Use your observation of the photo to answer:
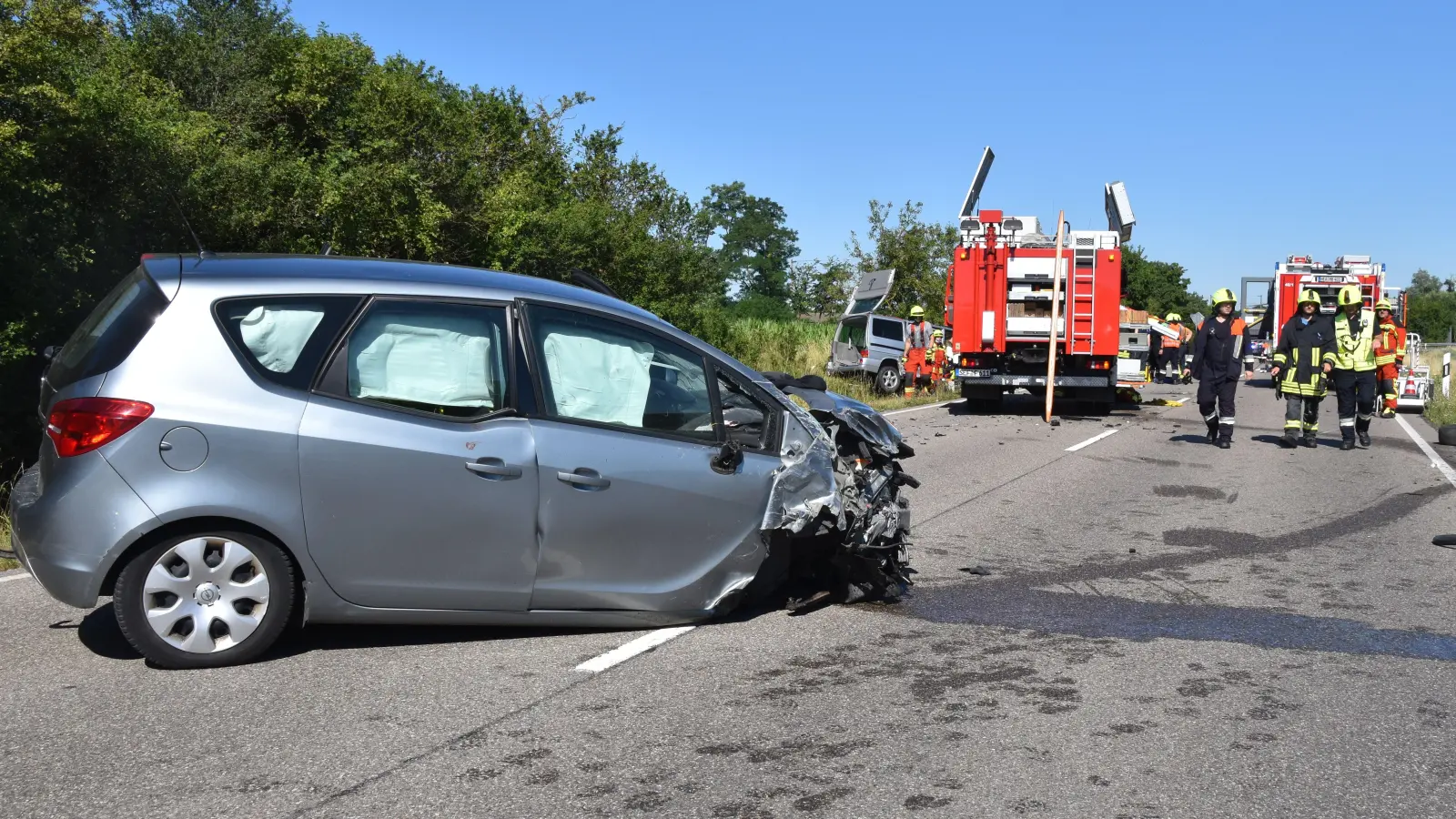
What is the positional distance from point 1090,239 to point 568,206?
486 inches

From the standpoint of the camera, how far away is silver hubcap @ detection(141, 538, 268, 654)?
490 cm

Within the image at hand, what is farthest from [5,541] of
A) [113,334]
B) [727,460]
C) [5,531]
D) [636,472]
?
[727,460]

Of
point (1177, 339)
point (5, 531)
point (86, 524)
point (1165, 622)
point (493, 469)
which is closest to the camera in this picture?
point (86, 524)

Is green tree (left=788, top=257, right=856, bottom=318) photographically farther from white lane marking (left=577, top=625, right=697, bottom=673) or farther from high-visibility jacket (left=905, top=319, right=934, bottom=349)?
white lane marking (left=577, top=625, right=697, bottom=673)

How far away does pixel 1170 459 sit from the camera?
47.4 ft

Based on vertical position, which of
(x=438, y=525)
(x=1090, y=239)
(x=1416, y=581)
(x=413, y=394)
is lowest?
(x=1416, y=581)

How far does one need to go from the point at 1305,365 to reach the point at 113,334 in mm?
14482

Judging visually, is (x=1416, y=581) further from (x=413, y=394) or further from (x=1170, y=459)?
(x=1170, y=459)

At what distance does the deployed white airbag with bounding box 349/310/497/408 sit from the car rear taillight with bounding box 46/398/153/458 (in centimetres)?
82

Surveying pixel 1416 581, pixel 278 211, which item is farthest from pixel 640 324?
pixel 278 211

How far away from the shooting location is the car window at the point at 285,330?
5.03 meters

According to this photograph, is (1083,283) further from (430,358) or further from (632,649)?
(430,358)

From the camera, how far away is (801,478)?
5816 millimetres

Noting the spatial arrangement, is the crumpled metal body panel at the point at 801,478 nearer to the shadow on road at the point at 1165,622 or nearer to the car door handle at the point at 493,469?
the shadow on road at the point at 1165,622
